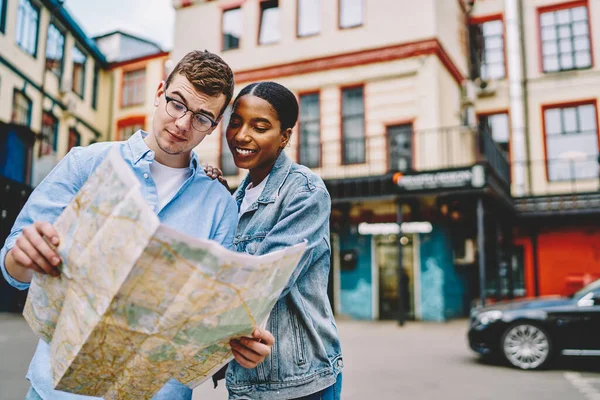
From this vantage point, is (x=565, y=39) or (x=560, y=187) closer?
(x=560, y=187)

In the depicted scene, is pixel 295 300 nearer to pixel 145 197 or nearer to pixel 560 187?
pixel 145 197

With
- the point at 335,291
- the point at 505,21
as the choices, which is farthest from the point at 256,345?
the point at 505,21

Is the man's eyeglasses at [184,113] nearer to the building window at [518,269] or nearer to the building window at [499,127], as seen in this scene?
the building window at [518,269]

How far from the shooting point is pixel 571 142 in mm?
16922

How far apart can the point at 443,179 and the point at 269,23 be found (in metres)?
8.41

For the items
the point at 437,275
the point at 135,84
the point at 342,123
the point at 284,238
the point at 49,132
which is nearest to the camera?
the point at 284,238

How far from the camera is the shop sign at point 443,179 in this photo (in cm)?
1158

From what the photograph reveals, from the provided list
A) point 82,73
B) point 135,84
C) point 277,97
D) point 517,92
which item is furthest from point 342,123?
point 277,97

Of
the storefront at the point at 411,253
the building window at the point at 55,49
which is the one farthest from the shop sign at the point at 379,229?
the building window at the point at 55,49

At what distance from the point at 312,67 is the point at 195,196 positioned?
1483 centimetres

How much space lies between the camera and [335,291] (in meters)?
14.8

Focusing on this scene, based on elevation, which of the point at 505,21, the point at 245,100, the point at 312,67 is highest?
the point at 505,21

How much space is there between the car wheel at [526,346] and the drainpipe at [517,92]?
9722mm

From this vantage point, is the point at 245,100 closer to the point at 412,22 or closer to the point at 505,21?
the point at 412,22
